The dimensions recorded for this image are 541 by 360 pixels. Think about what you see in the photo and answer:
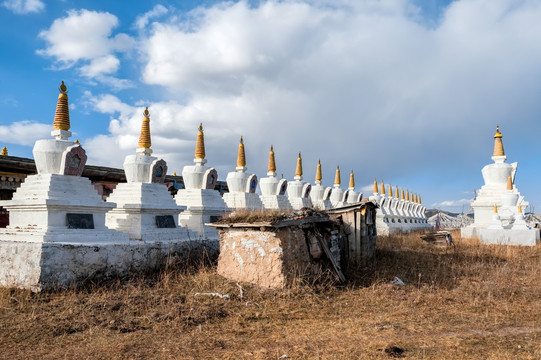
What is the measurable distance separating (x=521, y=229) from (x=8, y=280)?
20001mm

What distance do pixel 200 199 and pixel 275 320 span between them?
24.7ft

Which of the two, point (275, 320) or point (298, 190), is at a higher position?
point (298, 190)

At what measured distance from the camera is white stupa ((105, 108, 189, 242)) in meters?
11.5

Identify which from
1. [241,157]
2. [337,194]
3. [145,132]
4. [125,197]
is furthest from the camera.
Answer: [337,194]

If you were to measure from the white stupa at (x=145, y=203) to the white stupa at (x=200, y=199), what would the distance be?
56.5 inches

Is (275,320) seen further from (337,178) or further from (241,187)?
(337,178)

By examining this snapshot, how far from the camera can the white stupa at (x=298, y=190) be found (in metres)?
23.7

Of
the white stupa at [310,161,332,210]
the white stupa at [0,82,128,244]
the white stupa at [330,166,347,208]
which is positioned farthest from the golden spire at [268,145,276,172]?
the white stupa at [0,82,128,244]

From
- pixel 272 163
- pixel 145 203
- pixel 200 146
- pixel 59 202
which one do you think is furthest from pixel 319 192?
pixel 59 202

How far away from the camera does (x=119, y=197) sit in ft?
39.6

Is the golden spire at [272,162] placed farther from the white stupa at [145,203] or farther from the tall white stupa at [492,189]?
the tall white stupa at [492,189]

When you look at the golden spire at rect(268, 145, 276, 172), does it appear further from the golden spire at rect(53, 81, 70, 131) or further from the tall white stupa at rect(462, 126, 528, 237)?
the golden spire at rect(53, 81, 70, 131)

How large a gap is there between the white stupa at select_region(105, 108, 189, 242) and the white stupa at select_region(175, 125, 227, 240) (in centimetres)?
144

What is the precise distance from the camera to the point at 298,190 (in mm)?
24016
